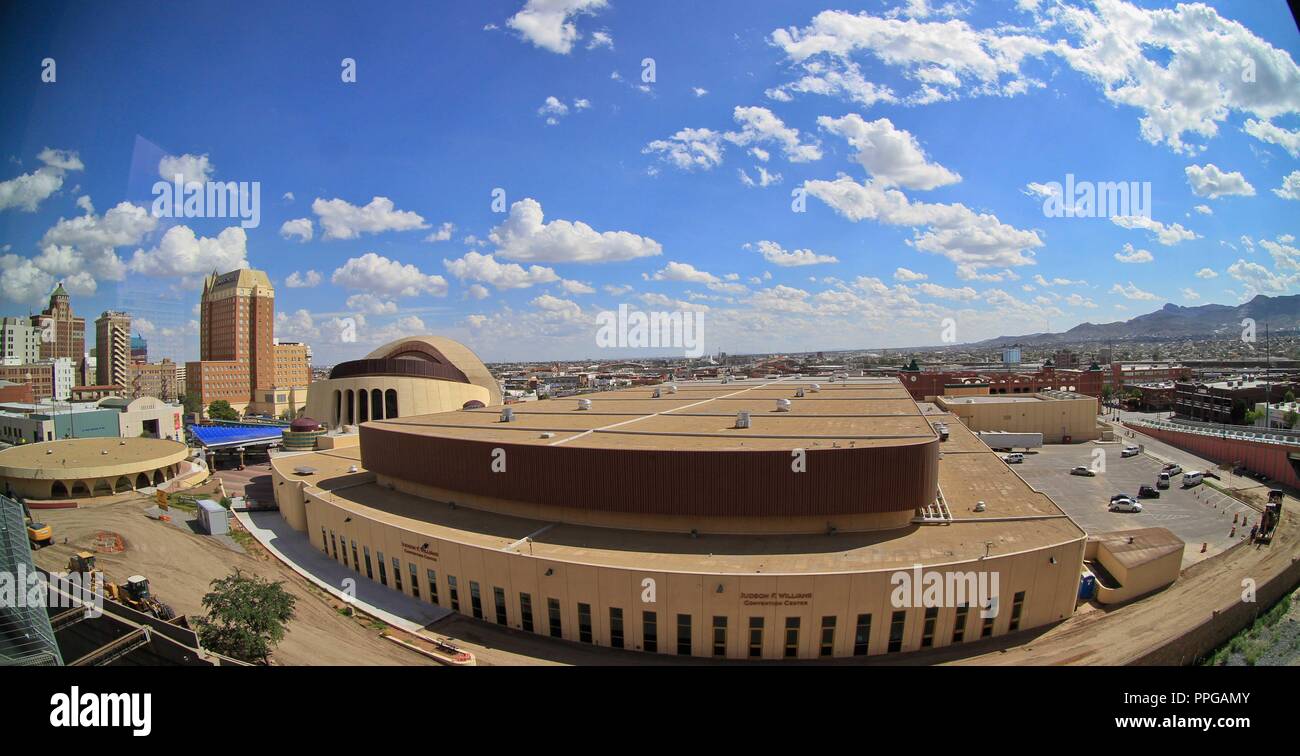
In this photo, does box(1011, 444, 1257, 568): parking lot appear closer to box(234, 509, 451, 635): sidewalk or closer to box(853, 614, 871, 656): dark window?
box(853, 614, 871, 656): dark window

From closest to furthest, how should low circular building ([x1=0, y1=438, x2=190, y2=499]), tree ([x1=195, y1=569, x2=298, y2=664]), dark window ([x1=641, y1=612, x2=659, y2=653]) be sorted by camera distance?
tree ([x1=195, y1=569, x2=298, y2=664])
dark window ([x1=641, y1=612, x2=659, y2=653])
low circular building ([x1=0, y1=438, x2=190, y2=499])

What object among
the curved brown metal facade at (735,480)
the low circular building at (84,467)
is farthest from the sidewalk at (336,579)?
the low circular building at (84,467)

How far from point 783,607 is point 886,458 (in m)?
5.00

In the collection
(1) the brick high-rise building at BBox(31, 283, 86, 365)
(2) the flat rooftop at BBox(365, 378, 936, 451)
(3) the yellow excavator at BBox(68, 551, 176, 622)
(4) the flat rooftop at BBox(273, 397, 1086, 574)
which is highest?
(1) the brick high-rise building at BBox(31, 283, 86, 365)

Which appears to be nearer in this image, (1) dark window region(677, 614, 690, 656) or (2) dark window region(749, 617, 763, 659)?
(2) dark window region(749, 617, 763, 659)

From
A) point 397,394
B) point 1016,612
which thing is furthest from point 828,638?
point 397,394

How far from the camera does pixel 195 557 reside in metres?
19.0

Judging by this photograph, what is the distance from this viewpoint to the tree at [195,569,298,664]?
32.5ft

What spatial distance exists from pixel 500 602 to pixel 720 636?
5.27m

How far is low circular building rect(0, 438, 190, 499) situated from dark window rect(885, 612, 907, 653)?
37.6m

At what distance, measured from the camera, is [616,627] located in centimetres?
1135

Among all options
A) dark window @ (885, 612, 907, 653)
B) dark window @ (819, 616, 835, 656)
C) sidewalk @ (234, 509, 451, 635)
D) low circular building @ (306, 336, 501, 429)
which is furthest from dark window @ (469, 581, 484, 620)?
low circular building @ (306, 336, 501, 429)
